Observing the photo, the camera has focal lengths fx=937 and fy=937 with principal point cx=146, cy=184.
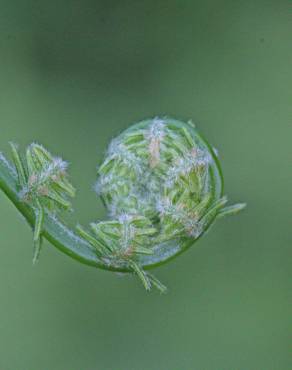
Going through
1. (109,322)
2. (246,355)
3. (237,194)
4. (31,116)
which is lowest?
(246,355)

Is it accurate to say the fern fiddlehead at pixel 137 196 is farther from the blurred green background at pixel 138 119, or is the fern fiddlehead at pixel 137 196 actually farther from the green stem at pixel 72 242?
the blurred green background at pixel 138 119

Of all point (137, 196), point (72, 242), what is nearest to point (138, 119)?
point (137, 196)

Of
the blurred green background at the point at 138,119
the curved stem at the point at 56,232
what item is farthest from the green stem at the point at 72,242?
the blurred green background at the point at 138,119

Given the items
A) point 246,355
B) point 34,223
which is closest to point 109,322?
point 246,355

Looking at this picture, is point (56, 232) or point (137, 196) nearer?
point (56, 232)

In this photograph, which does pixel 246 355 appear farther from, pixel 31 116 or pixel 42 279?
pixel 31 116

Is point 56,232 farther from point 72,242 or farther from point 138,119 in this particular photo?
point 138,119
